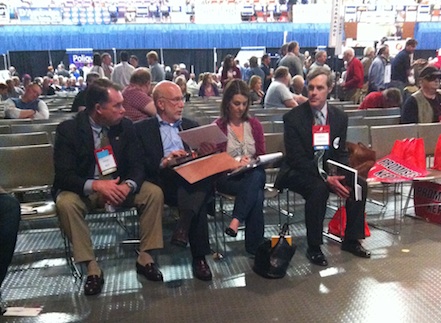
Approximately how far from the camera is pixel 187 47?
16.6 metres

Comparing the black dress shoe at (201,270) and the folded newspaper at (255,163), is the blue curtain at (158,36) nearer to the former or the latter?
the folded newspaper at (255,163)

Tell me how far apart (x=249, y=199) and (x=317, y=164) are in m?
0.61

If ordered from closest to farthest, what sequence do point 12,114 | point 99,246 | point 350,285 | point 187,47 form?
point 350,285
point 99,246
point 12,114
point 187,47

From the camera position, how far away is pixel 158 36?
16344 mm

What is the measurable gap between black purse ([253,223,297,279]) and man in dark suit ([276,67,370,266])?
0.97 feet

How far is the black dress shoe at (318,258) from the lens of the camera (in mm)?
3004

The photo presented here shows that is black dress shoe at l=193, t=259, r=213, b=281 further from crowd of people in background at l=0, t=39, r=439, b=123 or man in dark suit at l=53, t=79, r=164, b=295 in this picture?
crowd of people in background at l=0, t=39, r=439, b=123

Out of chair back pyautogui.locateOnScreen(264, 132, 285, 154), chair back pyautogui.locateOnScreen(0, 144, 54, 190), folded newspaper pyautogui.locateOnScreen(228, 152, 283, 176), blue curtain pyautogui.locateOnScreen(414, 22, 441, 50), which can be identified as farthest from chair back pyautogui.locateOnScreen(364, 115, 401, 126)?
blue curtain pyautogui.locateOnScreen(414, 22, 441, 50)

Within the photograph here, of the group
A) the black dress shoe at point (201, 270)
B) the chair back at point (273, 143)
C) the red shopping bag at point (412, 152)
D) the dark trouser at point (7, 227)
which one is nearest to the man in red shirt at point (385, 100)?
the red shopping bag at point (412, 152)

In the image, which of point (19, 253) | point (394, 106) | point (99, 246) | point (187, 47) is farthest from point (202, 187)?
point (187, 47)

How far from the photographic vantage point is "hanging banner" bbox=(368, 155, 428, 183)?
338cm

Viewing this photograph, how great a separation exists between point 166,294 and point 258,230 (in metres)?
0.75

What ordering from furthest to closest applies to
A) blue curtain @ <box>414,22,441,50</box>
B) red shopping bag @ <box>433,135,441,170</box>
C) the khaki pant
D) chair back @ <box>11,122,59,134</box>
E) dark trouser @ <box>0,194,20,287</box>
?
blue curtain @ <box>414,22,441,50</box> → chair back @ <box>11,122,59,134</box> → red shopping bag @ <box>433,135,441,170</box> → the khaki pant → dark trouser @ <box>0,194,20,287</box>

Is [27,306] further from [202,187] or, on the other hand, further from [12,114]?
[12,114]
